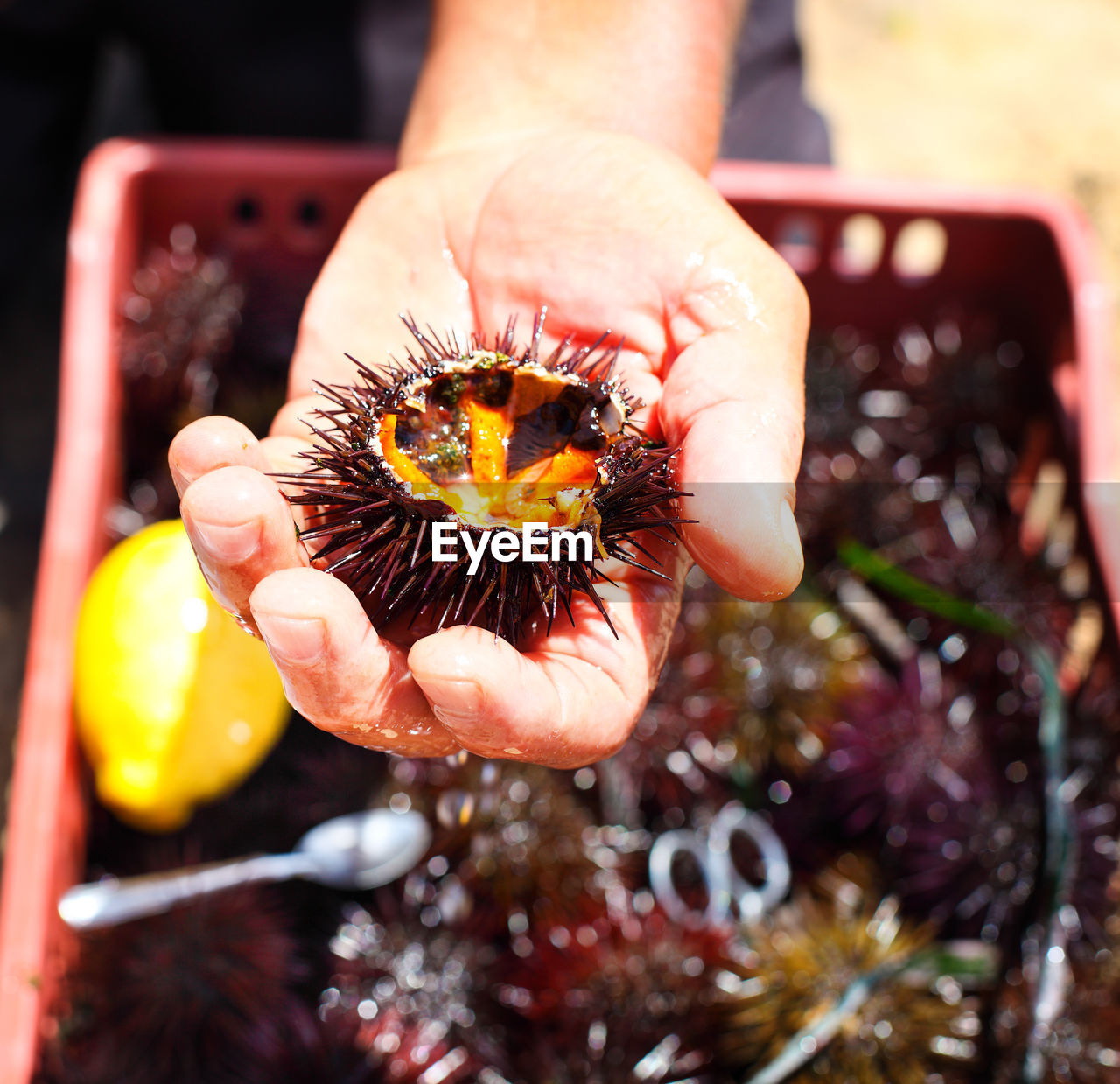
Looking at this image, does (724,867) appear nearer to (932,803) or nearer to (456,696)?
(932,803)

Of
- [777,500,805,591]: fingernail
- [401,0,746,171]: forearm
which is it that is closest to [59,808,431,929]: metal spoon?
[777,500,805,591]: fingernail

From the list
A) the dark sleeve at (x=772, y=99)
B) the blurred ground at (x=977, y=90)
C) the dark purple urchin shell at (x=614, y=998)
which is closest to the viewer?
the dark purple urchin shell at (x=614, y=998)

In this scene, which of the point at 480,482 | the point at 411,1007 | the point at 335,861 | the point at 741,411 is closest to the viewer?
the point at 741,411

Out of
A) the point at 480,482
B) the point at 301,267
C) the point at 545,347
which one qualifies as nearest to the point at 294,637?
the point at 480,482

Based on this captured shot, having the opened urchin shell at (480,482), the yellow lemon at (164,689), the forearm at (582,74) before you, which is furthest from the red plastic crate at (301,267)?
the opened urchin shell at (480,482)

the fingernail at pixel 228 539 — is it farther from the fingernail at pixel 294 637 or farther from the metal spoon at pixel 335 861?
the metal spoon at pixel 335 861

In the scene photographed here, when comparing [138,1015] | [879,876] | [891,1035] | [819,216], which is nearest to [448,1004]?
[138,1015]

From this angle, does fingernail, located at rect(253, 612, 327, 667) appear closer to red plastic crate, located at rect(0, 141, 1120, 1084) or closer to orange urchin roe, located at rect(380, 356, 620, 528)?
orange urchin roe, located at rect(380, 356, 620, 528)
